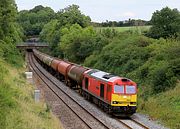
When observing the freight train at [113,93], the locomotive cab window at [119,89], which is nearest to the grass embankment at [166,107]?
the freight train at [113,93]

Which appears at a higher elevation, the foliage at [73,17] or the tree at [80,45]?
the foliage at [73,17]

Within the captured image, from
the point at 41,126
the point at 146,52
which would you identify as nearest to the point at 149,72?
the point at 146,52

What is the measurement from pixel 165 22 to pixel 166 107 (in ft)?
146

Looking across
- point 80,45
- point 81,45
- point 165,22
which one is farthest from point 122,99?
point 80,45

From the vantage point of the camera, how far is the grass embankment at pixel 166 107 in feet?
84.6

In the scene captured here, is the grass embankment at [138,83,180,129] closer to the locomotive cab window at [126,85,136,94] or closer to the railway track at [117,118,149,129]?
the railway track at [117,118,149,129]

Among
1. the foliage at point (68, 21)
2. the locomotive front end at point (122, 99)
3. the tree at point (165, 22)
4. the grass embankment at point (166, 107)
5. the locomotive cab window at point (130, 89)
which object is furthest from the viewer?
the foliage at point (68, 21)

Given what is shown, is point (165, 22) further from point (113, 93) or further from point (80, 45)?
point (113, 93)

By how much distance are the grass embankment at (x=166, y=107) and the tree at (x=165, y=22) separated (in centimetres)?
3830

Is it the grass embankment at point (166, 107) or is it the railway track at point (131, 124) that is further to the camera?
the grass embankment at point (166, 107)

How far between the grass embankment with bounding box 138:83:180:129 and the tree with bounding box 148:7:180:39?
38297 millimetres

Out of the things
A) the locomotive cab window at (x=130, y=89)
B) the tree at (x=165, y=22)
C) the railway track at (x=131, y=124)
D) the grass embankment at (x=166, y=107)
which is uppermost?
the tree at (x=165, y=22)

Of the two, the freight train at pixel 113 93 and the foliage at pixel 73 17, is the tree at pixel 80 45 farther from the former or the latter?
the freight train at pixel 113 93

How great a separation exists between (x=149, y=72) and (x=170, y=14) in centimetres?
3457
